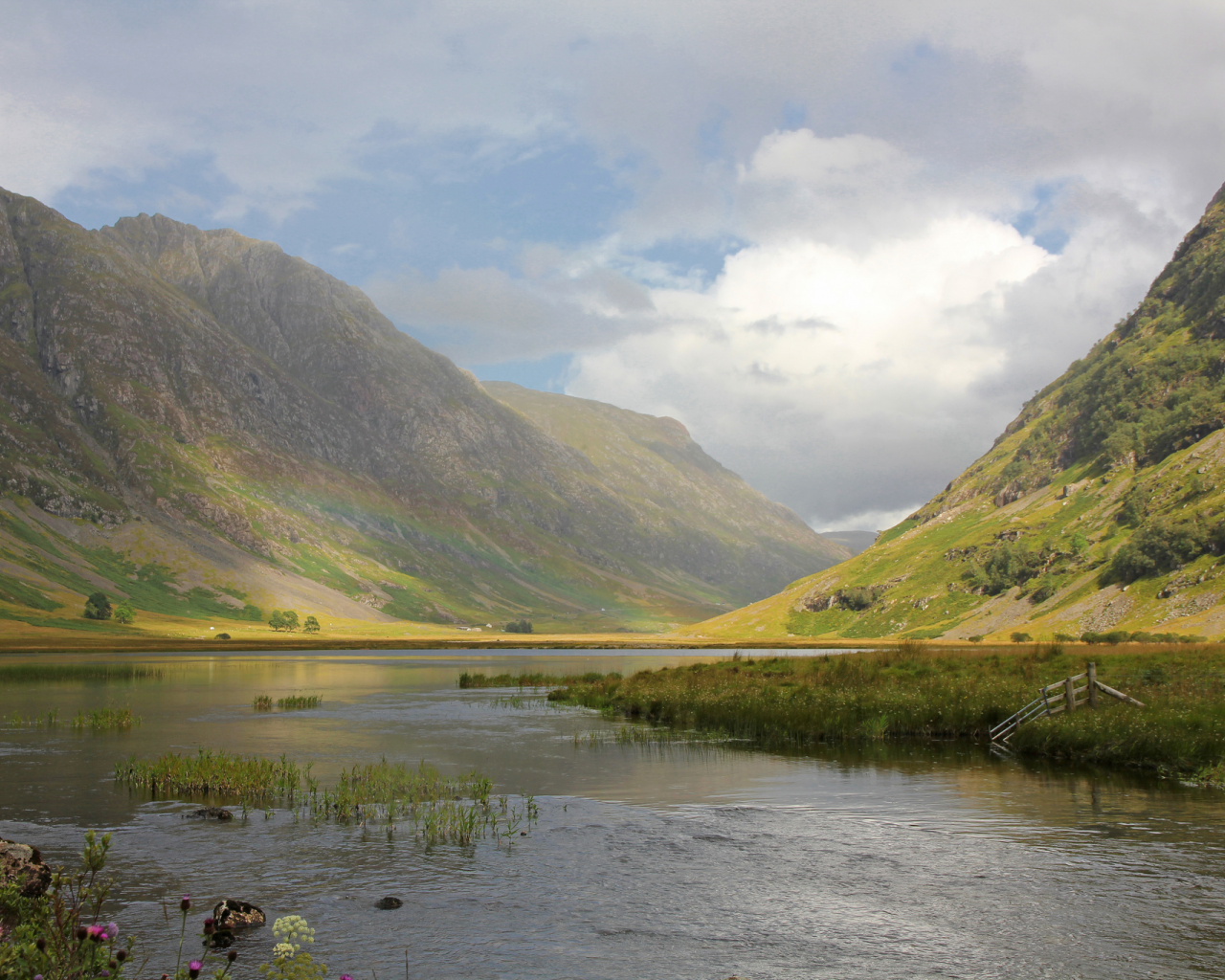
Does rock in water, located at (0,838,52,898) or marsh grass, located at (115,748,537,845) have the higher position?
rock in water, located at (0,838,52,898)

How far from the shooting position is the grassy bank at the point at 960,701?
34312 millimetres

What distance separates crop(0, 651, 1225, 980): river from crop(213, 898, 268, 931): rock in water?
0.47m

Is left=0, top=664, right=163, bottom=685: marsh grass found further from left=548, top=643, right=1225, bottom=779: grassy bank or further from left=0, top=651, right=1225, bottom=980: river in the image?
left=0, top=651, right=1225, bottom=980: river

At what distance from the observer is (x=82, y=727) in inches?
1925

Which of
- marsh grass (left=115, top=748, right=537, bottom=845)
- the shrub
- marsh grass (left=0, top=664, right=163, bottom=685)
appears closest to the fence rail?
marsh grass (left=115, top=748, right=537, bottom=845)

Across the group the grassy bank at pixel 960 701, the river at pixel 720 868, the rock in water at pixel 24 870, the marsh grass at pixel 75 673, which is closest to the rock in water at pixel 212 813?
the river at pixel 720 868

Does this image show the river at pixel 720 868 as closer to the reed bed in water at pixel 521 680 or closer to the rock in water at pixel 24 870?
the rock in water at pixel 24 870

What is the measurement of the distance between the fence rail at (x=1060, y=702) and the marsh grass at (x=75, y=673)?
8559 centimetres

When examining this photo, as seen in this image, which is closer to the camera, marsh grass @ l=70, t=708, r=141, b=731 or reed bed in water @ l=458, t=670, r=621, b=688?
marsh grass @ l=70, t=708, r=141, b=731

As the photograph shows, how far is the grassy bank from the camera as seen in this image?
34312 mm

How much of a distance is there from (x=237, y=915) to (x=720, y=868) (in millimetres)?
11403

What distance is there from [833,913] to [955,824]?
9238mm

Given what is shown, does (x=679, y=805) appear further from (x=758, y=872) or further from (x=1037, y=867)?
Result: (x=1037, y=867)

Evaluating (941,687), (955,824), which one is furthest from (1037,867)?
(941,687)
